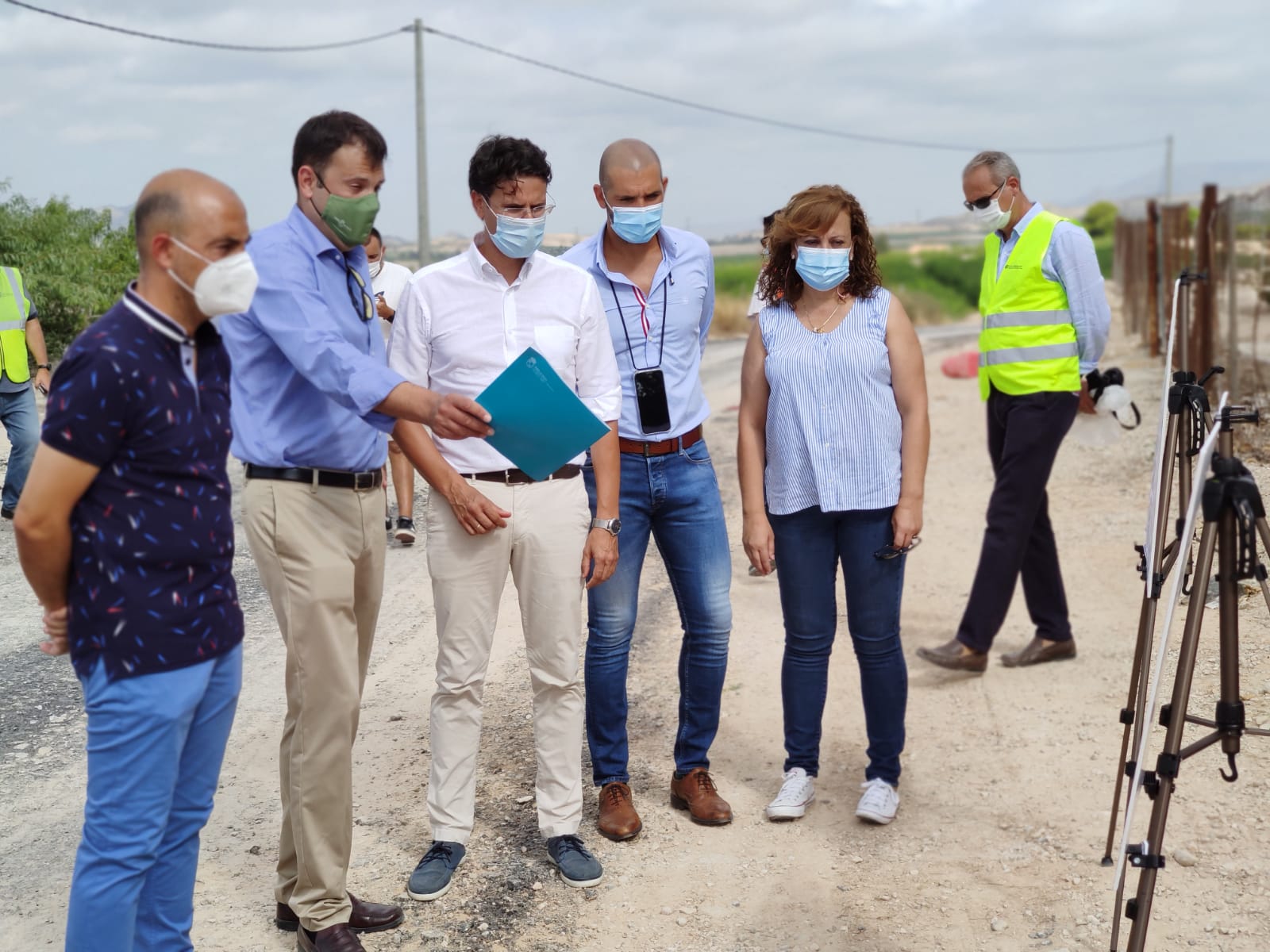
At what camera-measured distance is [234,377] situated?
3.31 meters

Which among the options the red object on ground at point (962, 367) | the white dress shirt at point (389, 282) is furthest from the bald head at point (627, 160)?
the red object on ground at point (962, 367)

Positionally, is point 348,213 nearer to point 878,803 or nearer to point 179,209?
point 179,209

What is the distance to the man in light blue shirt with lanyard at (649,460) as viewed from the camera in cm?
421

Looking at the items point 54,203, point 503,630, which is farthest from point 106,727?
point 54,203

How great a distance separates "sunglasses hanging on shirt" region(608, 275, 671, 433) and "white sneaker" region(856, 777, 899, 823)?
1.50m

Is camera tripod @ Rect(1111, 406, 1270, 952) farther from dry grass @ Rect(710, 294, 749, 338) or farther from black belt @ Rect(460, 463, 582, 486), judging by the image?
dry grass @ Rect(710, 294, 749, 338)

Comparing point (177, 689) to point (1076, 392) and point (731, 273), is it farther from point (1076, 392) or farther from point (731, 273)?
point (731, 273)

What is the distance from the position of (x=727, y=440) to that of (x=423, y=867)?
9.37 m

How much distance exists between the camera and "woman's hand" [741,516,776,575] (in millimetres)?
4375

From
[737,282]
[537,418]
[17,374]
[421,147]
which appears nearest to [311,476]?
[537,418]

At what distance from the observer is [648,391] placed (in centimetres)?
421

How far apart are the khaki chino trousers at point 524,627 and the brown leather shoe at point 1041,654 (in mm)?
2914

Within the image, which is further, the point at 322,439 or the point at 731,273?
the point at 731,273

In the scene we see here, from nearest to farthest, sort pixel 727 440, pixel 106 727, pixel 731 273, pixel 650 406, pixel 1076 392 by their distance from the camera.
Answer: pixel 106 727
pixel 650 406
pixel 1076 392
pixel 727 440
pixel 731 273
